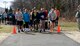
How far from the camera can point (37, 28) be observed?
92.7 feet

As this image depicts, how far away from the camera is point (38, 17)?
2784 centimetres

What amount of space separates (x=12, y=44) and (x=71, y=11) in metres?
33.9

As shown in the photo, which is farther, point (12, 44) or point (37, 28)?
point (37, 28)

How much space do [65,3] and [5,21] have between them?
547 inches

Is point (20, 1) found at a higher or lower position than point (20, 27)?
higher

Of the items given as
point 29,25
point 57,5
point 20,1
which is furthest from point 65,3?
point 20,1

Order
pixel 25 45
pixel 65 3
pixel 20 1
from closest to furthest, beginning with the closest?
pixel 25 45 < pixel 65 3 < pixel 20 1

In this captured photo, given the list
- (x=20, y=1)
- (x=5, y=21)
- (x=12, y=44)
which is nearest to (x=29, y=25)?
(x=12, y=44)

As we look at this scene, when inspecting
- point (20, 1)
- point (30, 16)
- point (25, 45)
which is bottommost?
point (25, 45)

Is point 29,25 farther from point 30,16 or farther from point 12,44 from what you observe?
point 12,44

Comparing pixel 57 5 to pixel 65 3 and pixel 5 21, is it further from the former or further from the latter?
pixel 5 21

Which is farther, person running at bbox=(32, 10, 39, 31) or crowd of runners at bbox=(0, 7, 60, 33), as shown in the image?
person running at bbox=(32, 10, 39, 31)

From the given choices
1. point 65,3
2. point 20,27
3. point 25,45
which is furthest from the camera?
point 65,3

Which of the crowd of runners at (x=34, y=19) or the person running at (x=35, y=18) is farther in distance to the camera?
the person running at (x=35, y=18)
